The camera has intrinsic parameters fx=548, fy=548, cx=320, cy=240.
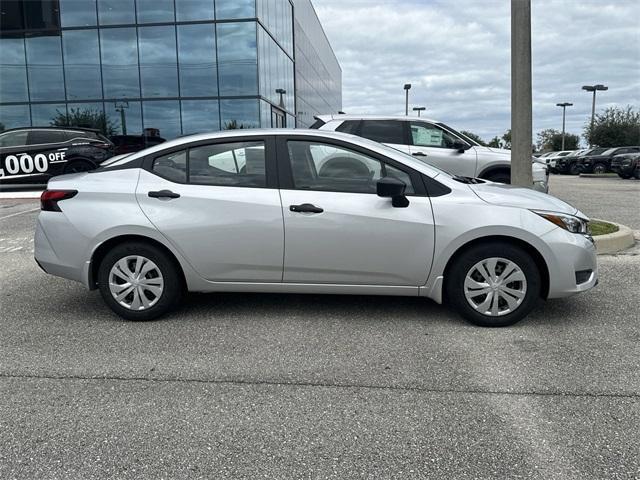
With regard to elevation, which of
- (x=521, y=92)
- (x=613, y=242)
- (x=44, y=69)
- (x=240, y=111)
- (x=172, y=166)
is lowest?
(x=613, y=242)

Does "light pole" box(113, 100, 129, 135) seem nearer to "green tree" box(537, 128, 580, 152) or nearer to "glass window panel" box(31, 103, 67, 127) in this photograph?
"glass window panel" box(31, 103, 67, 127)

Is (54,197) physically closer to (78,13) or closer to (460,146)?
(460,146)

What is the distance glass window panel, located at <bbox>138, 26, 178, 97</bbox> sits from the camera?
2008 centimetres

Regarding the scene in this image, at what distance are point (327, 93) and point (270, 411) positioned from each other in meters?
44.4

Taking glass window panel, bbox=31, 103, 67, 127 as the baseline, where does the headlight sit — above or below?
below

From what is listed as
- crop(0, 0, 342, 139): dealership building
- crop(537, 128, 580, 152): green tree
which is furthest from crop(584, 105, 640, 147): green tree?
crop(0, 0, 342, 139): dealership building

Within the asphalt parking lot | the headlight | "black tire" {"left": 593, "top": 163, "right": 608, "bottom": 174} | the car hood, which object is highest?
the car hood

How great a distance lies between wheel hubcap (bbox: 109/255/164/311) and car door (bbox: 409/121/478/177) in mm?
6161

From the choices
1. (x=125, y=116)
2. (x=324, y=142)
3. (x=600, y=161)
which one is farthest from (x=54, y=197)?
(x=600, y=161)

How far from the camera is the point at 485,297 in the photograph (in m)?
4.33

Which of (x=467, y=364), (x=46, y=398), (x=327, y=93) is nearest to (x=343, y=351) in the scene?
(x=467, y=364)

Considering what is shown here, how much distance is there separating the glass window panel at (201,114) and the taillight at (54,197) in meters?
15.9

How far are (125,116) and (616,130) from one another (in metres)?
40.3

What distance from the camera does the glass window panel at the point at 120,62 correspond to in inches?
796
